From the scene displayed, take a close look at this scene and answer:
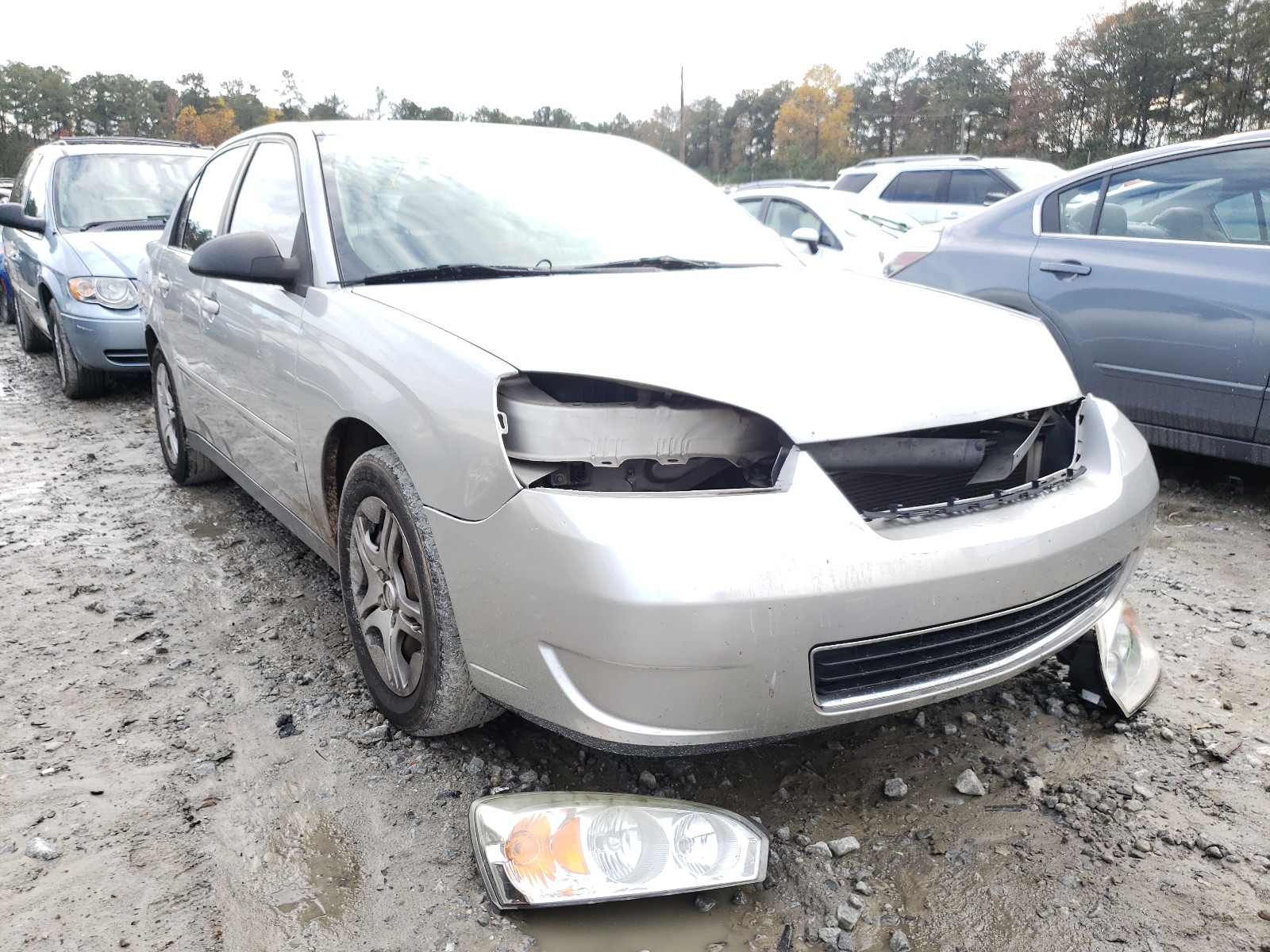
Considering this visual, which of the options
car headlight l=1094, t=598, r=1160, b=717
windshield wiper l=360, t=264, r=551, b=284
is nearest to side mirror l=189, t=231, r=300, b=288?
windshield wiper l=360, t=264, r=551, b=284

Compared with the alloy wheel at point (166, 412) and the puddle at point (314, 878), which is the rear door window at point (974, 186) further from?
the puddle at point (314, 878)

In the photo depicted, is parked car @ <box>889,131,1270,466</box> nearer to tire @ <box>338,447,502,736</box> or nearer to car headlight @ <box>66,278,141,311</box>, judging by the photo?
tire @ <box>338,447,502,736</box>

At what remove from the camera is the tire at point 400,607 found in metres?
2.13

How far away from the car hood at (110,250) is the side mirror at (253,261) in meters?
4.21

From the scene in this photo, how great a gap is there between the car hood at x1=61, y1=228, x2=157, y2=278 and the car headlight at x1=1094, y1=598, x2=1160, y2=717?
616 centimetres

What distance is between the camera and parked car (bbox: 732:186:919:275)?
25.8 ft

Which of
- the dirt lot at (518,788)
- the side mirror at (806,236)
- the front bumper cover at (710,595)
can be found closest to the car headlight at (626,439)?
the front bumper cover at (710,595)

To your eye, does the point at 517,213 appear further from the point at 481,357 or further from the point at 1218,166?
the point at 1218,166

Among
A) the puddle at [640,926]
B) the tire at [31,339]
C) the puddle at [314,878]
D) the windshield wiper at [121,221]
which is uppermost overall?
the windshield wiper at [121,221]

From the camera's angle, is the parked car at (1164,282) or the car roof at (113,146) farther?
the car roof at (113,146)

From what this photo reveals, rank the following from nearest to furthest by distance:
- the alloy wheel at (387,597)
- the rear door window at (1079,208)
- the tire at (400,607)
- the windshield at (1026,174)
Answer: the tire at (400,607), the alloy wheel at (387,597), the rear door window at (1079,208), the windshield at (1026,174)

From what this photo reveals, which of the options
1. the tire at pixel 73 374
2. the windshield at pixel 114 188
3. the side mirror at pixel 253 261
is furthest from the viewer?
the windshield at pixel 114 188

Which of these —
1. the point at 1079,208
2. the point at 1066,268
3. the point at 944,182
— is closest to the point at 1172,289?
the point at 1066,268

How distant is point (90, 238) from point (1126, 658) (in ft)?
22.9
